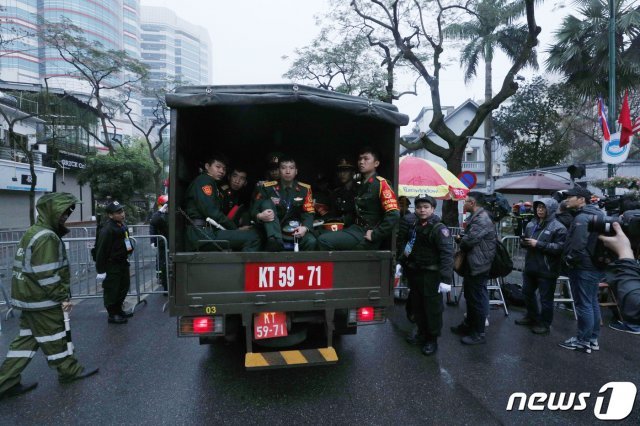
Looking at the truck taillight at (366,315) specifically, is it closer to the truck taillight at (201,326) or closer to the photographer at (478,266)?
the truck taillight at (201,326)

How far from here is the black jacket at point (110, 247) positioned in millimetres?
5328

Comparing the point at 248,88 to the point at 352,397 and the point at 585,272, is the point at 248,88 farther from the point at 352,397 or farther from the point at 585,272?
the point at 585,272

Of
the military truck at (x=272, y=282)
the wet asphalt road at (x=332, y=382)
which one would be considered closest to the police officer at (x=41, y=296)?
the wet asphalt road at (x=332, y=382)

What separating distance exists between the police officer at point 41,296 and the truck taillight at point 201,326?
46.6 inches

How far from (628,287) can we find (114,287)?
5.66m

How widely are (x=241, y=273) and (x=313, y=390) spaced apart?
1284 mm

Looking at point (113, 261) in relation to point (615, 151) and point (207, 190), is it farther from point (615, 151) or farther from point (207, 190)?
point (615, 151)

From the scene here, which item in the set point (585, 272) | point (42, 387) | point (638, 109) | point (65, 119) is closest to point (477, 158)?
point (638, 109)

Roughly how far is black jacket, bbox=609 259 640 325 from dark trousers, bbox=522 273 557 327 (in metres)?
3.44

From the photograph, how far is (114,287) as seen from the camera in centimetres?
543

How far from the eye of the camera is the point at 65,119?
23594 millimetres

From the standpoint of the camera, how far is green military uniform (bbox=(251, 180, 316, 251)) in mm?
3793

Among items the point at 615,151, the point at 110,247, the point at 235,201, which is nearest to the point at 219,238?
the point at 235,201

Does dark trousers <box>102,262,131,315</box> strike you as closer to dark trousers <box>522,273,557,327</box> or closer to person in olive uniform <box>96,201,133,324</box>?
person in olive uniform <box>96,201,133,324</box>
